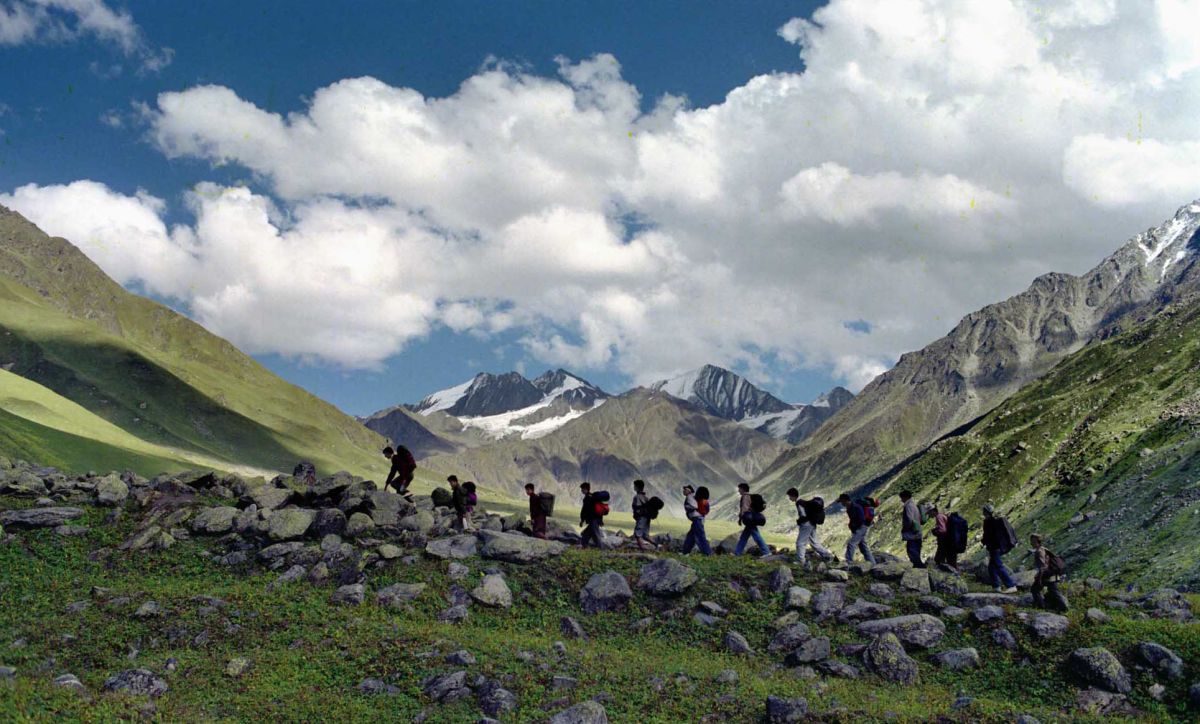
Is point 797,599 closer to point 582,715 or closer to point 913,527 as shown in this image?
point 913,527

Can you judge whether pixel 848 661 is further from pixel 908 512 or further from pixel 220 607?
pixel 220 607

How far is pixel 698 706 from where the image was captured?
19.4 metres

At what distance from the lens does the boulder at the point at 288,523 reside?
1233 inches

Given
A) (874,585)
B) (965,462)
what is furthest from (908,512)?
(965,462)

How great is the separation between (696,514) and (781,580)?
5.93 metres

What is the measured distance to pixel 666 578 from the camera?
28.0 meters

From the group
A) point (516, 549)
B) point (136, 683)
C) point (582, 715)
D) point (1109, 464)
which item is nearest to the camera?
point (582, 715)

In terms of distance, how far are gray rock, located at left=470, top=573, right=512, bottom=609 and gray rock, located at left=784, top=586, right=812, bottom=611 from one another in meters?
10.3

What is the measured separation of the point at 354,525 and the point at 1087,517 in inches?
2302

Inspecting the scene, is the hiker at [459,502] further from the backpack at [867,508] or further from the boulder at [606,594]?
the backpack at [867,508]

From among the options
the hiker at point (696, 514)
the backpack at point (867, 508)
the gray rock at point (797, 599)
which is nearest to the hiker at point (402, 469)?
the hiker at point (696, 514)

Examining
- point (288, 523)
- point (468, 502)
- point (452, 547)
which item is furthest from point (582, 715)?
point (288, 523)

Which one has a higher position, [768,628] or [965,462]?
[965,462]

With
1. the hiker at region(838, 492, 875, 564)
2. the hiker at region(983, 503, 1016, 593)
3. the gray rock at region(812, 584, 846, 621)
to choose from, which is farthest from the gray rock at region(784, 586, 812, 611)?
the hiker at region(983, 503, 1016, 593)
